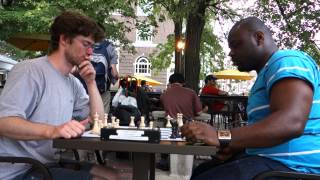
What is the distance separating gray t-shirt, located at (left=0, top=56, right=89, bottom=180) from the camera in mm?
2488

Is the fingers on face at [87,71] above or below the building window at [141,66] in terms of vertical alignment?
above

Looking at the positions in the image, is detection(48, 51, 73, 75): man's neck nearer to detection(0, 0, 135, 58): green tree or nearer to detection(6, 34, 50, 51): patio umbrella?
detection(6, 34, 50, 51): patio umbrella

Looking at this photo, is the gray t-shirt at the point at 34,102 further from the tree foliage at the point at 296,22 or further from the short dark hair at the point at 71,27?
the tree foliage at the point at 296,22

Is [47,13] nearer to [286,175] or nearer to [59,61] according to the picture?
[59,61]

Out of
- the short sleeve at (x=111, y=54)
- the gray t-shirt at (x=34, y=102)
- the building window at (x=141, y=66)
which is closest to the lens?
the gray t-shirt at (x=34, y=102)

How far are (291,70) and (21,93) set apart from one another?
133 cm

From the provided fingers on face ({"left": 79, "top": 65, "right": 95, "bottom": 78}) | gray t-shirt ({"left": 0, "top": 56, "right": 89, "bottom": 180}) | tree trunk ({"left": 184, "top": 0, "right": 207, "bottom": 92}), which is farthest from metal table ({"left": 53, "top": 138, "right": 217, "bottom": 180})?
tree trunk ({"left": 184, "top": 0, "right": 207, "bottom": 92})

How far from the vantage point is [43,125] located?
2.43 meters

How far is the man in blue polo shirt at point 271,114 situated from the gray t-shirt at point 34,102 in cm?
82

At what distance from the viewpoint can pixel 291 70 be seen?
2.23 metres

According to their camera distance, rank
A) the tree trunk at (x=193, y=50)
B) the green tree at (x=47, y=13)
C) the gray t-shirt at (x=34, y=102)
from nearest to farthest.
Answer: the gray t-shirt at (x=34, y=102), the tree trunk at (x=193, y=50), the green tree at (x=47, y=13)

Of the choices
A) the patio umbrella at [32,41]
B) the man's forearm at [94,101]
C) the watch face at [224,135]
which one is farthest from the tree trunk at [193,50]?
the watch face at [224,135]

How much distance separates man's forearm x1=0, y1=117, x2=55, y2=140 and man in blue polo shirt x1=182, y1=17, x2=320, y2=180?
26.9 inches

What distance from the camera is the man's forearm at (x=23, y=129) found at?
2.39m
